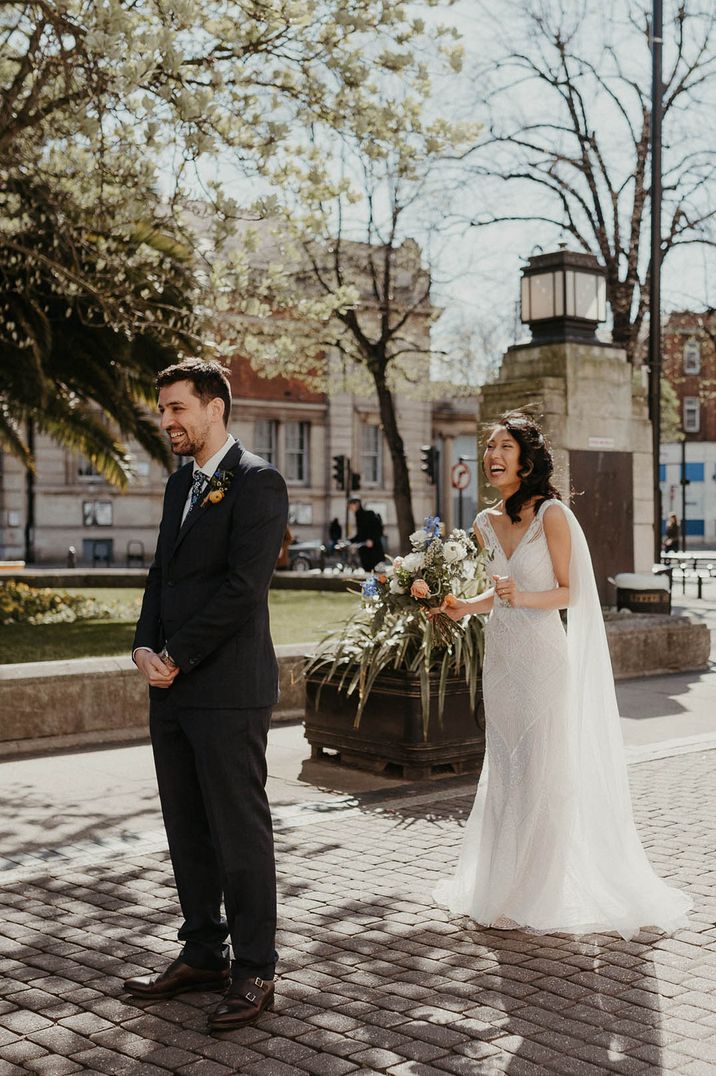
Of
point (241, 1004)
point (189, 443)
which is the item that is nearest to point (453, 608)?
point (189, 443)

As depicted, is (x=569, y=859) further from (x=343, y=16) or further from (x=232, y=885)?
(x=343, y=16)

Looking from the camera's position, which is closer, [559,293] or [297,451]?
[559,293]

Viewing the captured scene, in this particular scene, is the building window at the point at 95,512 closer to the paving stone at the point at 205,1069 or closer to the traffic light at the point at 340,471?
the traffic light at the point at 340,471

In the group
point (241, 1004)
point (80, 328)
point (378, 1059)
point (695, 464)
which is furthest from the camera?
point (695, 464)

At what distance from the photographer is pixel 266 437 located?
49.2m

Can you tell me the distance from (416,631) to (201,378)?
14.0ft

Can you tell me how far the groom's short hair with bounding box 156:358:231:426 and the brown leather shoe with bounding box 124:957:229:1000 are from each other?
A: 1909mm

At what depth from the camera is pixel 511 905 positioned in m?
5.34

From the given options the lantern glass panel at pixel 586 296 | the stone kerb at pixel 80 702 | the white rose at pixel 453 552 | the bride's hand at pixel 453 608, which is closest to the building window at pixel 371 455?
the lantern glass panel at pixel 586 296

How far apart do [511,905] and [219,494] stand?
7.27 feet

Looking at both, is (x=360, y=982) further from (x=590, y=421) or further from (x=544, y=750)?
(x=590, y=421)

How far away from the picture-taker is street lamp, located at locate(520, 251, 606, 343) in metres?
14.0

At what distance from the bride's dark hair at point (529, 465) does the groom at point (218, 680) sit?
1.47m

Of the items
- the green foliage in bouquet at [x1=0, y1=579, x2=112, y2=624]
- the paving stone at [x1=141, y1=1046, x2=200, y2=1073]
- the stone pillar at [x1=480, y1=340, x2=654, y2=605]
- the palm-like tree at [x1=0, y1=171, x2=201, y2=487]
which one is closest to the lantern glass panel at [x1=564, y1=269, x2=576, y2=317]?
the stone pillar at [x1=480, y1=340, x2=654, y2=605]
